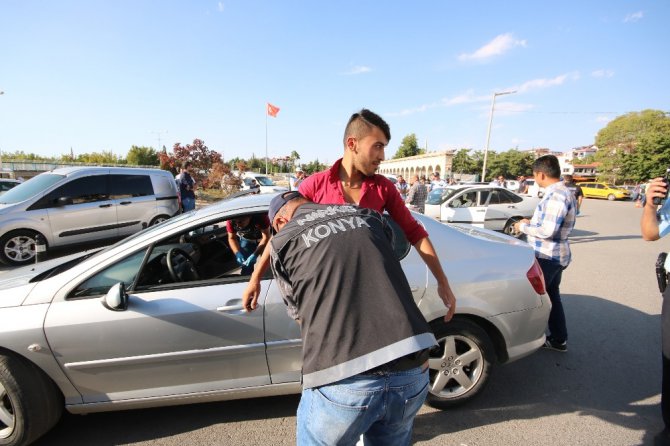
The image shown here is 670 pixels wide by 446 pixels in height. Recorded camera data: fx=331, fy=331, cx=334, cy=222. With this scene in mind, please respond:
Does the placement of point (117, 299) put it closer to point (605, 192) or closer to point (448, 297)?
point (448, 297)

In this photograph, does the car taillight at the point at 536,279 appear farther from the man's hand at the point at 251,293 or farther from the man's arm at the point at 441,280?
the man's hand at the point at 251,293

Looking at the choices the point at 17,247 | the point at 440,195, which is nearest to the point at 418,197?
the point at 440,195

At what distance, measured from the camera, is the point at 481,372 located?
240 cm

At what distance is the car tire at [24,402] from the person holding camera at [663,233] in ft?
12.5

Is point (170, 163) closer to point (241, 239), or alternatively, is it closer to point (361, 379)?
point (241, 239)

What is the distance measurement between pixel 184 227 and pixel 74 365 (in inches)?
40.6

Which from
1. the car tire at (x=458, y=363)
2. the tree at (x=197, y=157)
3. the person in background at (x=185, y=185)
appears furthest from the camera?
the tree at (x=197, y=157)

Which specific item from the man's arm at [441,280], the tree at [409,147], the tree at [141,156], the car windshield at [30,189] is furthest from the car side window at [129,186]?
the tree at [409,147]

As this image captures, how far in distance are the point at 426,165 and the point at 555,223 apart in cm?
5032

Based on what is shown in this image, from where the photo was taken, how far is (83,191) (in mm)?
6535

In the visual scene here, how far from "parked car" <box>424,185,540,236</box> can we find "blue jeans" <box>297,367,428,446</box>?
784cm

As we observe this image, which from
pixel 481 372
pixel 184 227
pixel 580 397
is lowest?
pixel 580 397

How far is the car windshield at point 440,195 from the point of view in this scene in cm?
887

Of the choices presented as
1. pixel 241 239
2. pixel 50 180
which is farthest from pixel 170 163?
pixel 241 239
